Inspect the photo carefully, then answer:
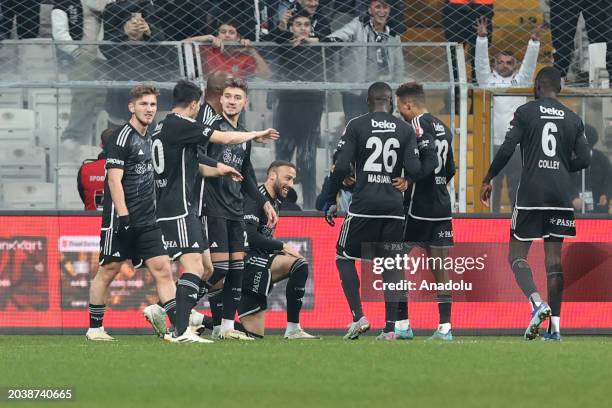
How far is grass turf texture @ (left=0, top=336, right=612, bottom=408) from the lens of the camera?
7172 millimetres

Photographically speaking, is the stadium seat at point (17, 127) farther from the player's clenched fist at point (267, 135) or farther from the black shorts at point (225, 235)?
the player's clenched fist at point (267, 135)

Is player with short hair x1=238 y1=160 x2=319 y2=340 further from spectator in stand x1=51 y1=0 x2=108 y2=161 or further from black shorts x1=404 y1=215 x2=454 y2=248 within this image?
spectator in stand x1=51 y1=0 x2=108 y2=161

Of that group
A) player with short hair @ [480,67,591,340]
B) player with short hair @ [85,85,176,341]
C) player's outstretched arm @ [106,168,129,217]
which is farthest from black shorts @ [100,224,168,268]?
player with short hair @ [480,67,591,340]

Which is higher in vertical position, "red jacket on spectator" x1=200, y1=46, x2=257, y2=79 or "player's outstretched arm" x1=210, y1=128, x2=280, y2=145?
"red jacket on spectator" x1=200, y1=46, x2=257, y2=79

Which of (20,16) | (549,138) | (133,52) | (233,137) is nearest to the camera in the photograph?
(233,137)

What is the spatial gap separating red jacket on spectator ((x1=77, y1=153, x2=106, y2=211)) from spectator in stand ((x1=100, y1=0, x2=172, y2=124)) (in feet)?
3.00

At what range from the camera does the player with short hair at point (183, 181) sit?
10641mm

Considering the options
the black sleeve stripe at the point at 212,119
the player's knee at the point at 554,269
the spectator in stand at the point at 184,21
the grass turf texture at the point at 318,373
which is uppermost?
the spectator in stand at the point at 184,21

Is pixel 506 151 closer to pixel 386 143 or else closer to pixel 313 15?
pixel 386 143

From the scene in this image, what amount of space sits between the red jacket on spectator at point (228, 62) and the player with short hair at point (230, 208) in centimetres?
393

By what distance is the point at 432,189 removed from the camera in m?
11.9

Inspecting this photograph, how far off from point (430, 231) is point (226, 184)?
181 centimetres

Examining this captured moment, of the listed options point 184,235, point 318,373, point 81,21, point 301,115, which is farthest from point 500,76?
point 318,373

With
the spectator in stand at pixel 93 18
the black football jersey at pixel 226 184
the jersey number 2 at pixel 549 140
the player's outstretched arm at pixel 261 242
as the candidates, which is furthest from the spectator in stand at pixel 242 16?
the jersey number 2 at pixel 549 140
